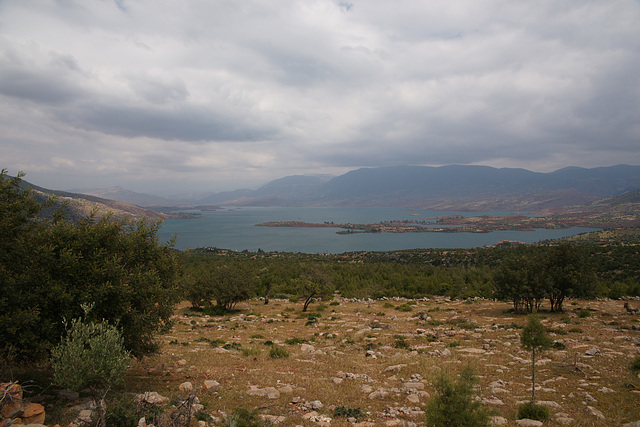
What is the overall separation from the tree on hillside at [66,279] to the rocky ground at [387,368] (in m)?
2.62

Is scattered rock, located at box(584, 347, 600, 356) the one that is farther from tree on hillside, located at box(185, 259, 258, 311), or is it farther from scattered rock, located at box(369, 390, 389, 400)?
tree on hillside, located at box(185, 259, 258, 311)

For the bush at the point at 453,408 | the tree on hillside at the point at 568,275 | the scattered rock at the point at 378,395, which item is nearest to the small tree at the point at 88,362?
the bush at the point at 453,408

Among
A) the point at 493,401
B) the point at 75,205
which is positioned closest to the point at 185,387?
the point at 493,401

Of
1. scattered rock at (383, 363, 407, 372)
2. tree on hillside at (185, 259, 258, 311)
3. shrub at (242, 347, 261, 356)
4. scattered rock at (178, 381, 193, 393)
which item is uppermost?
scattered rock at (178, 381, 193, 393)

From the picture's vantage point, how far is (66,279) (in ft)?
25.6

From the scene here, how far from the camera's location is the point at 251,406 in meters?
8.41

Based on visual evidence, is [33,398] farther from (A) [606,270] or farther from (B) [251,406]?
(A) [606,270]

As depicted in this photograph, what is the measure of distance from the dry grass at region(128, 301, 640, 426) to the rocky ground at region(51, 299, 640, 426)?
0.05 metres

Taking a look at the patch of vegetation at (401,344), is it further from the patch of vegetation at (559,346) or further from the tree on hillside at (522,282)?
the tree on hillside at (522,282)

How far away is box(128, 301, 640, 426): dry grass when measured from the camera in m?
8.80

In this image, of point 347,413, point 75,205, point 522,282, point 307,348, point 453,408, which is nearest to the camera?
point 453,408

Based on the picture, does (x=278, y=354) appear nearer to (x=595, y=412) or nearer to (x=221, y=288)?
(x=595, y=412)

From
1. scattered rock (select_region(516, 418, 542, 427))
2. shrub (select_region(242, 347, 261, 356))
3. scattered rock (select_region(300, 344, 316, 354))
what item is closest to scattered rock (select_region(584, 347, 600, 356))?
scattered rock (select_region(516, 418, 542, 427))

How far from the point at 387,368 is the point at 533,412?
524 centimetres
